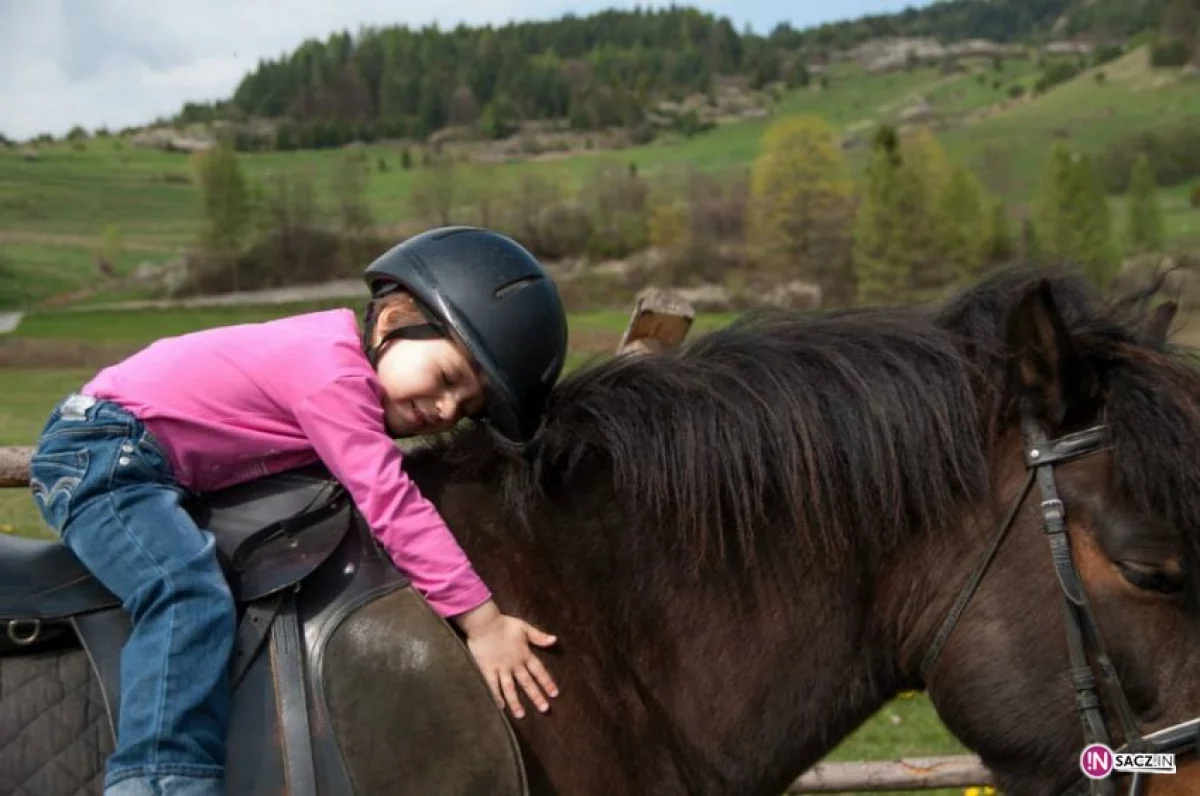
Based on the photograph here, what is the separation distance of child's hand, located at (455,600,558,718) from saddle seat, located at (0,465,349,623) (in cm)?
34

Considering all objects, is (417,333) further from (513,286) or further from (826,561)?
(826,561)

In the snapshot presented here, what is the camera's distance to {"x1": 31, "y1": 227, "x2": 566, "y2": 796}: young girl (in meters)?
1.95

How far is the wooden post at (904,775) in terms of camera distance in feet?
16.3

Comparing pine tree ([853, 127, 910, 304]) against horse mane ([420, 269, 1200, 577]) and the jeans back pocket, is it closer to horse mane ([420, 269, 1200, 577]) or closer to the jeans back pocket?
horse mane ([420, 269, 1200, 577])

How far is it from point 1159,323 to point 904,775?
129 inches

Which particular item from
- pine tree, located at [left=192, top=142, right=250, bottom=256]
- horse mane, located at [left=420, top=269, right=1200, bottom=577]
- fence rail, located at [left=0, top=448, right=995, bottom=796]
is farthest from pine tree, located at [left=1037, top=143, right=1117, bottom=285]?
horse mane, located at [left=420, top=269, right=1200, bottom=577]

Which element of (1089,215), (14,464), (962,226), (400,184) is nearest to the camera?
(14,464)

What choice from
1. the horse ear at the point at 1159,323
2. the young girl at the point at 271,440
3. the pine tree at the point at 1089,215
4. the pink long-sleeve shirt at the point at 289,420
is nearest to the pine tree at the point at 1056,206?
the pine tree at the point at 1089,215

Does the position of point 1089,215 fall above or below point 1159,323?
below

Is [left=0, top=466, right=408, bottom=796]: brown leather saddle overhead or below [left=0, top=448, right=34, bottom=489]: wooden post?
overhead

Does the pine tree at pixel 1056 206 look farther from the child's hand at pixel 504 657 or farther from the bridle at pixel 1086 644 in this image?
the child's hand at pixel 504 657

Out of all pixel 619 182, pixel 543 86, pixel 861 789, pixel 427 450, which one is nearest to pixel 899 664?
pixel 427 450

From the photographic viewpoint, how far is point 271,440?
2301 mm

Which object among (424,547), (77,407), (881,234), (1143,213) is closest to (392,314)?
(424,547)
